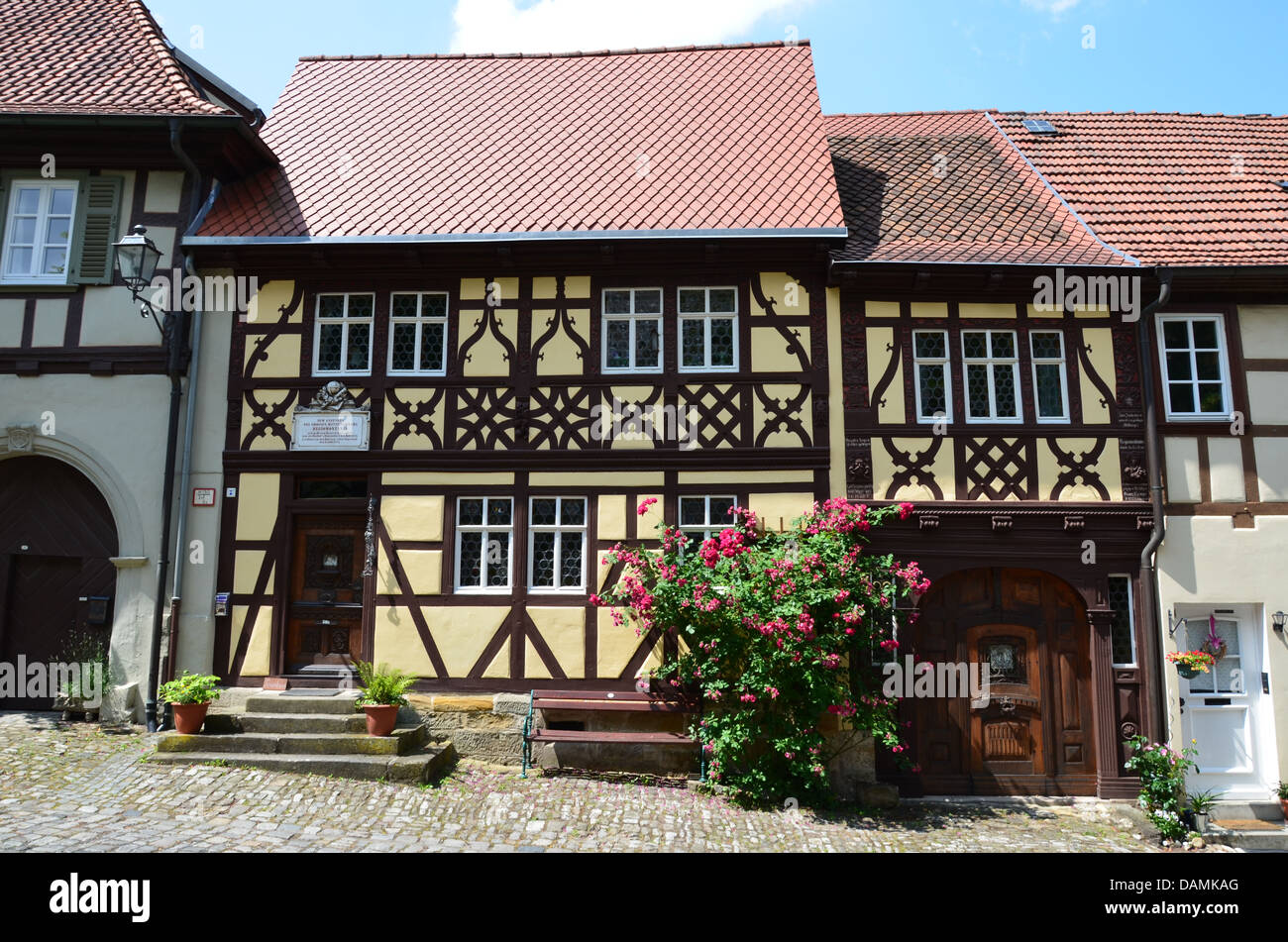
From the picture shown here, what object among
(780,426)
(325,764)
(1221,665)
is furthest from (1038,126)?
(325,764)

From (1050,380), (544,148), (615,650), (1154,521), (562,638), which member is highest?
(544,148)

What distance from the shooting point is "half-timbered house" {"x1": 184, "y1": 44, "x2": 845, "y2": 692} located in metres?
9.72

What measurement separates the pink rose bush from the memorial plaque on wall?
10.9 feet

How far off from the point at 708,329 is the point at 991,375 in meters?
3.34

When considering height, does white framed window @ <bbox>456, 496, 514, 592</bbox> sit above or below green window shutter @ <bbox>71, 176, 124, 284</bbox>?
below

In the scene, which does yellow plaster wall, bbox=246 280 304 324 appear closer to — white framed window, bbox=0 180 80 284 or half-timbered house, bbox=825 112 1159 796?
white framed window, bbox=0 180 80 284

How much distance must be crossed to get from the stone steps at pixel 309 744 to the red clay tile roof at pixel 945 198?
23.2 ft

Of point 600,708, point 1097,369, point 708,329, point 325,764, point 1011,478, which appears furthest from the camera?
point 708,329

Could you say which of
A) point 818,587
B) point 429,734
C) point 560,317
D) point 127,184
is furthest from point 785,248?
point 127,184

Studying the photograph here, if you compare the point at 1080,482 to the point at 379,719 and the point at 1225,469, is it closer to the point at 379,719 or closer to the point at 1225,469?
the point at 1225,469

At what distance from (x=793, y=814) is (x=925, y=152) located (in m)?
9.51

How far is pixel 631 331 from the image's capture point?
10.2 metres

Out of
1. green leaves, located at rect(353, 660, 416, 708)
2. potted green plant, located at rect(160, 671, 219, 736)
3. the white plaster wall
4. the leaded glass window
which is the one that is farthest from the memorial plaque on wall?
the leaded glass window

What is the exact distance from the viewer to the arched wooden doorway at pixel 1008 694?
9.44 metres
